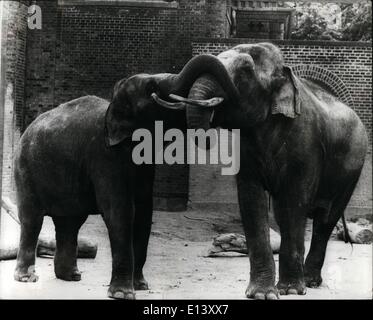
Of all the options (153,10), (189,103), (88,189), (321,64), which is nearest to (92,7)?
(153,10)

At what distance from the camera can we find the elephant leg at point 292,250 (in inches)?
254

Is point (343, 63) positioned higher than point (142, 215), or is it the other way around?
point (343, 63)

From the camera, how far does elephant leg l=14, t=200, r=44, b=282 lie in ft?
23.9

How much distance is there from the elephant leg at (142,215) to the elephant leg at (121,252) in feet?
1.10

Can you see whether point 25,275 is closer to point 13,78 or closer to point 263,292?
point 263,292

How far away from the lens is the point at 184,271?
9039mm

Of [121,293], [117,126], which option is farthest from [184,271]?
[117,126]

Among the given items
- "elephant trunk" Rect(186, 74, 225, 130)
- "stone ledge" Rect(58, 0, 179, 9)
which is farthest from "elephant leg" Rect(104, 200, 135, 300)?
"stone ledge" Rect(58, 0, 179, 9)

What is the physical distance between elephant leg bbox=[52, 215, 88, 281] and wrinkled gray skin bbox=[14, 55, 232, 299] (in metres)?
0.01

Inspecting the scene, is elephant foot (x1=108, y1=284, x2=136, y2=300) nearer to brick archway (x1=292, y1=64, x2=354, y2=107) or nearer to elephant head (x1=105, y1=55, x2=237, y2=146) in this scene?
elephant head (x1=105, y1=55, x2=237, y2=146)

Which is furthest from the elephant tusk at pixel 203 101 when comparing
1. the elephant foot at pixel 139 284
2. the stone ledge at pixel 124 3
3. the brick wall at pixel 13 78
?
the stone ledge at pixel 124 3

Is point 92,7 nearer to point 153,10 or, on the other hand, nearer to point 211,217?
point 153,10

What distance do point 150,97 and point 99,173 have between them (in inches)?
34.5

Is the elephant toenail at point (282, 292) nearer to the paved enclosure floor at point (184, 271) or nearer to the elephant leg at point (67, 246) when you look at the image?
the paved enclosure floor at point (184, 271)
